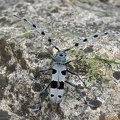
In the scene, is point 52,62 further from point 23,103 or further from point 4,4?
point 4,4

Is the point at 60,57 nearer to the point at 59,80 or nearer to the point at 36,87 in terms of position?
the point at 59,80

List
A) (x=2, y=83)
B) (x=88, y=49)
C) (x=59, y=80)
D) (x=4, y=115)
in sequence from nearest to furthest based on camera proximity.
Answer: (x=59, y=80) → (x=4, y=115) → (x=2, y=83) → (x=88, y=49)

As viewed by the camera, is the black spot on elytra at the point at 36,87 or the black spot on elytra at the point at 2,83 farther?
the black spot on elytra at the point at 2,83

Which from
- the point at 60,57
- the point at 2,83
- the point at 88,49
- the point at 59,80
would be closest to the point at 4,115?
the point at 2,83

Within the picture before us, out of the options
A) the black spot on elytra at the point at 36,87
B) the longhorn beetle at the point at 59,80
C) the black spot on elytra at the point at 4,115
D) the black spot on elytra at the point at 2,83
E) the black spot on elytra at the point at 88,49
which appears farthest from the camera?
the black spot on elytra at the point at 88,49

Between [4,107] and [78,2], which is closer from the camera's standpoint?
[4,107]

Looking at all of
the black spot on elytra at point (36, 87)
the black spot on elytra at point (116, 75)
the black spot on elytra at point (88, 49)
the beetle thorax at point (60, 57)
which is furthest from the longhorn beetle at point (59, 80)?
the black spot on elytra at point (116, 75)

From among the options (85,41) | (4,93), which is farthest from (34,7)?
(4,93)

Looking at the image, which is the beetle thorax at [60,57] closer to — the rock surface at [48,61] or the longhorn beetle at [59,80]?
the longhorn beetle at [59,80]
